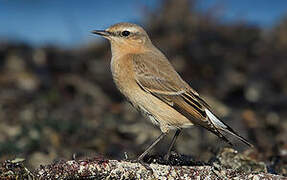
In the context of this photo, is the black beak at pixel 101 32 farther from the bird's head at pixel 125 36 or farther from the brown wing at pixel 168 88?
the brown wing at pixel 168 88

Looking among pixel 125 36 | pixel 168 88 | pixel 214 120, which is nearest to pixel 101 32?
pixel 125 36

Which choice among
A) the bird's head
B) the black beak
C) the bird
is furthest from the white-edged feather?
the black beak

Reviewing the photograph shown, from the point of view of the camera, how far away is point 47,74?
490 inches

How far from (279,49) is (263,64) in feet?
5.46

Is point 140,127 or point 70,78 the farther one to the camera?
point 70,78

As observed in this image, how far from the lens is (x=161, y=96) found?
6051 millimetres

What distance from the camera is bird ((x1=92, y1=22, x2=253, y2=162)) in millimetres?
5859

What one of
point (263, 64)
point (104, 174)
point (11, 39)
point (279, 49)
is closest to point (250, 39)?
point (279, 49)

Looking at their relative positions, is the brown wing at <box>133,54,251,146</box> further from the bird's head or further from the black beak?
the black beak

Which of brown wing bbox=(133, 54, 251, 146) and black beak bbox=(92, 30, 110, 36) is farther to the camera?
black beak bbox=(92, 30, 110, 36)

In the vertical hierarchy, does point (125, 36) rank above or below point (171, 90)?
above

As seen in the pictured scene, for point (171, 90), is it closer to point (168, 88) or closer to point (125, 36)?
point (168, 88)

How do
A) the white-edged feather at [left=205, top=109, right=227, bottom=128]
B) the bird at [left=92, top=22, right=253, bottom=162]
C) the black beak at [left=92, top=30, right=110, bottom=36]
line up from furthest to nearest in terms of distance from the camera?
the black beak at [left=92, top=30, right=110, bottom=36]
the white-edged feather at [left=205, top=109, right=227, bottom=128]
the bird at [left=92, top=22, right=253, bottom=162]

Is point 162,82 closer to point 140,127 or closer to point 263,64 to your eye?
point 140,127
